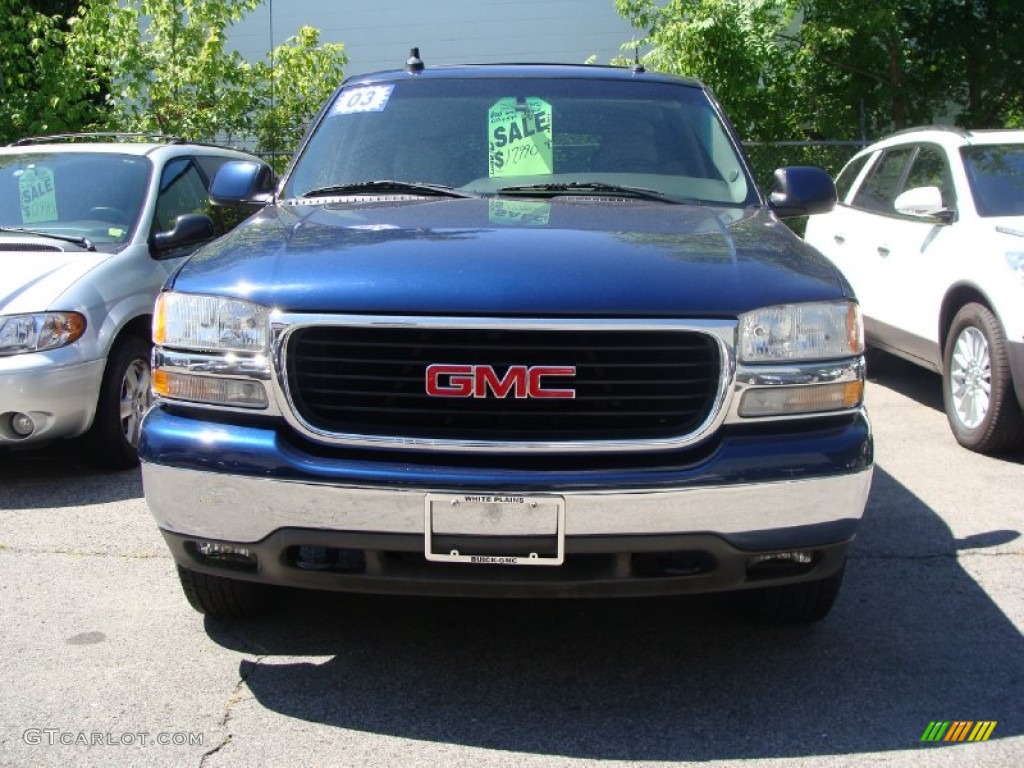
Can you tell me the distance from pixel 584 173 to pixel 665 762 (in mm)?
2293

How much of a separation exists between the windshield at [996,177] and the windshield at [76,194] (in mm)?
4841

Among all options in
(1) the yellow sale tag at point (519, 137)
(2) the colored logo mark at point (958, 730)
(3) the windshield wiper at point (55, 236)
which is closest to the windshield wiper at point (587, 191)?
(1) the yellow sale tag at point (519, 137)

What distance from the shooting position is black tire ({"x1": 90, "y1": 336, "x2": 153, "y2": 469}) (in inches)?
235

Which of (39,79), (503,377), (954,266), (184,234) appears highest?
(503,377)

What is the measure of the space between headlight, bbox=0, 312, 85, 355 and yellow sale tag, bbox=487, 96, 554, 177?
97.2 inches

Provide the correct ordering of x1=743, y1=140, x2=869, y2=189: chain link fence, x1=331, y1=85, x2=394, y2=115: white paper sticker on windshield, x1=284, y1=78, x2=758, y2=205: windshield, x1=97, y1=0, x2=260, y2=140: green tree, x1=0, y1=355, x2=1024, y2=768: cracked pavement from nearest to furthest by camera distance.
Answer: x1=0, y1=355, x2=1024, y2=768: cracked pavement, x1=284, y1=78, x2=758, y2=205: windshield, x1=331, y1=85, x2=394, y2=115: white paper sticker on windshield, x1=97, y1=0, x2=260, y2=140: green tree, x1=743, y1=140, x2=869, y2=189: chain link fence

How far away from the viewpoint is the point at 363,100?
4.93 m

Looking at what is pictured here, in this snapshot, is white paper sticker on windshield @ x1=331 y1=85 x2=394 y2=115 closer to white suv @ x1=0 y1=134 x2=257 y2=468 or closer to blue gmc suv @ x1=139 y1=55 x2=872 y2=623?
blue gmc suv @ x1=139 y1=55 x2=872 y2=623

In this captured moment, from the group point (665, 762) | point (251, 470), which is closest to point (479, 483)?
point (251, 470)

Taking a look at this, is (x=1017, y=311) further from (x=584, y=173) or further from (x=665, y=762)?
(x=665, y=762)

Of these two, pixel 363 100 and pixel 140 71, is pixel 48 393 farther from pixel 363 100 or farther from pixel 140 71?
pixel 140 71

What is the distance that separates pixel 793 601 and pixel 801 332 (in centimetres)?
103

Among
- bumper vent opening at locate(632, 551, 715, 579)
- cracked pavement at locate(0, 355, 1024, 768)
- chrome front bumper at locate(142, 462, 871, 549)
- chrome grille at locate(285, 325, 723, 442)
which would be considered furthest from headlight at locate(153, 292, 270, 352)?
bumper vent opening at locate(632, 551, 715, 579)

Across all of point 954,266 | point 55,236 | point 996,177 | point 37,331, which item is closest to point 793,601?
point 954,266
